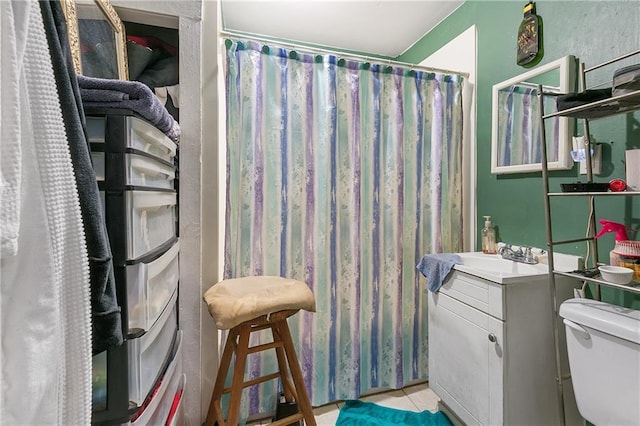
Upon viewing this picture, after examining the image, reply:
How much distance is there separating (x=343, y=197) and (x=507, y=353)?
1056mm

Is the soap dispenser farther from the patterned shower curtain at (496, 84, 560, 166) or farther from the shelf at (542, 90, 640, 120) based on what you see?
the shelf at (542, 90, 640, 120)

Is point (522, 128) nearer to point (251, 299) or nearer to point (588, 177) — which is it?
point (588, 177)

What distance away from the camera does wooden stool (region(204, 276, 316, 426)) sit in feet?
3.56

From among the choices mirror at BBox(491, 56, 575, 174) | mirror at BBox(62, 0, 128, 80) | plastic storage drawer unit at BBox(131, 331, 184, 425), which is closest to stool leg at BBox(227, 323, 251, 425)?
plastic storage drawer unit at BBox(131, 331, 184, 425)

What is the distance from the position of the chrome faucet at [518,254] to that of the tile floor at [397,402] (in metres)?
0.96

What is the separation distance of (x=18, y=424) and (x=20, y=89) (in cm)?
51

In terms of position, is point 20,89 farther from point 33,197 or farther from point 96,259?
point 96,259

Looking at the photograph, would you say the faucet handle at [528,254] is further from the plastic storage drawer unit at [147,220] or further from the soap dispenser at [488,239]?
the plastic storage drawer unit at [147,220]

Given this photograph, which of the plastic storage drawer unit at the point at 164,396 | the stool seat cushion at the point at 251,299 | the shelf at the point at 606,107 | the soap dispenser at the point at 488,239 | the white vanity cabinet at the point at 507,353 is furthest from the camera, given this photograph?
the soap dispenser at the point at 488,239

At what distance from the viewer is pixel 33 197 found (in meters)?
0.46

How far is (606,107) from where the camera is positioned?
1082mm

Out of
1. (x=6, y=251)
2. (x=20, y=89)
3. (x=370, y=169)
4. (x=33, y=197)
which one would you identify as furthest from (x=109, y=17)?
(x=370, y=169)

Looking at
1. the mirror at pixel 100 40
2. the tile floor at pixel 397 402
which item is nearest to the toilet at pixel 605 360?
the tile floor at pixel 397 402

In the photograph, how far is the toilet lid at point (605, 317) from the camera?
35.1 inches
